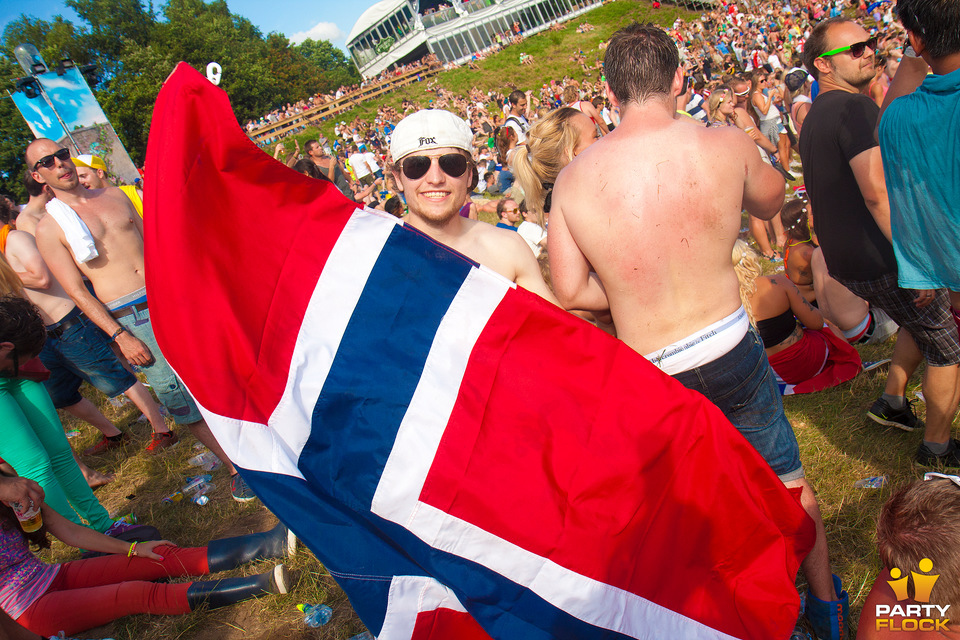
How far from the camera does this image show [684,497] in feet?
5.55

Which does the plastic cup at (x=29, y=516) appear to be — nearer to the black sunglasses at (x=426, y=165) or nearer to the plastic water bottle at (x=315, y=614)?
the plastic water bottle at (x=315, y=614)

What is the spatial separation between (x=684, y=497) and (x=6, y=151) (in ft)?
177

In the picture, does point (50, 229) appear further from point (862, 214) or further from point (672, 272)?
point (862, 214)

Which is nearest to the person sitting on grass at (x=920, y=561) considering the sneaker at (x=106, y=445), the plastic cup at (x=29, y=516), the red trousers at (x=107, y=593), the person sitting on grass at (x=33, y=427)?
the red trousers at (x=107, y=593)

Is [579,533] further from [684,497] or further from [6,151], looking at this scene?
[6,151]

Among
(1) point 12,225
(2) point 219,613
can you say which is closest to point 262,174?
(2) point 219,613

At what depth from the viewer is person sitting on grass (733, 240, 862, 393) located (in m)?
3.74

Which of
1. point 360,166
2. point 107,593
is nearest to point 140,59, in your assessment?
point 360,166

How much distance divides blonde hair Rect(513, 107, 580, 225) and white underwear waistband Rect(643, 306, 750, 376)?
2114 mm

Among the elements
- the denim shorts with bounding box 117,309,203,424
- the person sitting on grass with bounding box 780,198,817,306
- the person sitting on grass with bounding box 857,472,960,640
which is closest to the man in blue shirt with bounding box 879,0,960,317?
the person sitting on grass with bounding box 857,472,960,640

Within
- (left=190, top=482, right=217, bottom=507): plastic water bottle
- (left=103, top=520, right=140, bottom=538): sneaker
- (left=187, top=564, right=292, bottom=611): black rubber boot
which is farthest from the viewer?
(left=190, top=482, right=217, bottom=507): plastic water bottle

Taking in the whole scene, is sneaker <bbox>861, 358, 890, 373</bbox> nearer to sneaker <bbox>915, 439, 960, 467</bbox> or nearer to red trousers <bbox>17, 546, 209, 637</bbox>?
sneaker <bbox>915, 439, 960, 467</bbox>

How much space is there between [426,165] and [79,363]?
381cm

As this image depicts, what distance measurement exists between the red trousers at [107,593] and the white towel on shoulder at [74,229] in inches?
82.0
